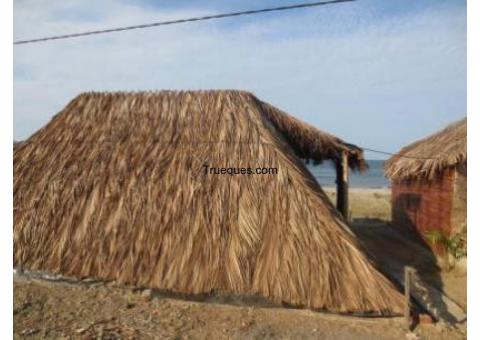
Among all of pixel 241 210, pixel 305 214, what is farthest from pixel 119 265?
pixel 305 214

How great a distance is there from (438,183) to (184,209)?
5775 millimetres

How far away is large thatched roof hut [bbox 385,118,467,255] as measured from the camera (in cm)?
731

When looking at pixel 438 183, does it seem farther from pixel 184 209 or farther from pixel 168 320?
pixel 168 320

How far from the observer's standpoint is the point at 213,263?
15.6ft

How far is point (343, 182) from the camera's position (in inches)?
272

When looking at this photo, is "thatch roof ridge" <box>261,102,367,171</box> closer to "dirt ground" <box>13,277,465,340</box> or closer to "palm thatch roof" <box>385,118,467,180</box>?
"palm thatch roof" <box>385,118,467,180</box>

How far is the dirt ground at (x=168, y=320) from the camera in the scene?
172 inches

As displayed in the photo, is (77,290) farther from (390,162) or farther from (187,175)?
(390,162)

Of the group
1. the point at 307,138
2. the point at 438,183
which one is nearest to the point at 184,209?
the point at 307,138

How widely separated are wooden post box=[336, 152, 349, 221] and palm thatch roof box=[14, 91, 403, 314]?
5.38 ft

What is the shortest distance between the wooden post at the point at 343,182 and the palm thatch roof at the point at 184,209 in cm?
164

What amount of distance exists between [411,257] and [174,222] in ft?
18.3

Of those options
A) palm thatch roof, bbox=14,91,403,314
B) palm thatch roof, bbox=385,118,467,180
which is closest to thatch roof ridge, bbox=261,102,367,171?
palm thatch roof, bbox=14,91,403,314

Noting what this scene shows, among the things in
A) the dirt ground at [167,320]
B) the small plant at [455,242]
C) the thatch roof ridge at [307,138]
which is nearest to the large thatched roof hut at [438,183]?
the small plant at [455,242]
